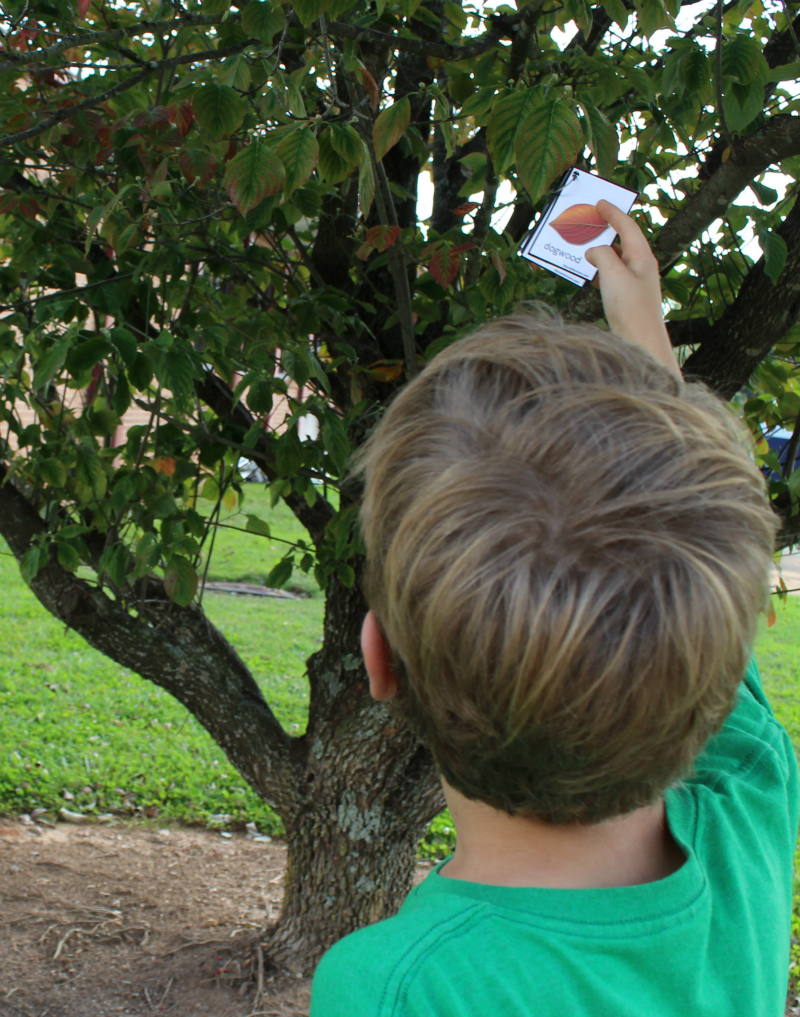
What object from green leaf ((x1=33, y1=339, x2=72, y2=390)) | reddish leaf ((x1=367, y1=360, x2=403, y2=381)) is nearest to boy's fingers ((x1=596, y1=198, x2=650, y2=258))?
reddish leaf ((x1=367, y1=360, x2=403, y2=381))

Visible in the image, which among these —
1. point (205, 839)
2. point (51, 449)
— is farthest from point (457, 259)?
point (205, 839)

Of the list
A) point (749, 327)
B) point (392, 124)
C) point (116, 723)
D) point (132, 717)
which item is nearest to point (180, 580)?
point (392, 124)

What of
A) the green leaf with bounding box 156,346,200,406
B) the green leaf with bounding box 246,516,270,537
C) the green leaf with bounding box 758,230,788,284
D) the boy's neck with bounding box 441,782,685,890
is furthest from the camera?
the green leaf with bounding box 246,516,270,537

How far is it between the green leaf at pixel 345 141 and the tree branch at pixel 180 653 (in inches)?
68.5

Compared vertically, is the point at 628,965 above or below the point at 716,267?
below

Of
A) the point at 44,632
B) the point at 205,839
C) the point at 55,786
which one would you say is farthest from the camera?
the point at 44,632

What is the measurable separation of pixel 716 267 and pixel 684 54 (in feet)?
2.73

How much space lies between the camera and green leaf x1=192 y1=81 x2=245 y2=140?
1575 millimetres

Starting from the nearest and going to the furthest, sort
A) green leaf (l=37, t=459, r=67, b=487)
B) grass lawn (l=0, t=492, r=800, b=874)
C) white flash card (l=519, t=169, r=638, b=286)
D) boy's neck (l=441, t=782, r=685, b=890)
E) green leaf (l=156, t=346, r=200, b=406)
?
boy's neck (l=441, t=782, r=685, b=890), white flash card (l=519, t=169, r=638, b=286), green leaf (l=156, t=346, r=200, b=406), green leaf (l=37, t=459, r=67, b=487), grass lawn (l=0, t=492, r=800, b=874)

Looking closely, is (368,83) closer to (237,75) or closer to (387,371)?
(237,75)

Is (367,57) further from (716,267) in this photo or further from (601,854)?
(601,854)

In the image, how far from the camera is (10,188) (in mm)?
2479

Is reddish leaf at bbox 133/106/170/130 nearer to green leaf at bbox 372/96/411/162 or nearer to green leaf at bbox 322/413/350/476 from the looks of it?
green leaf at bbox 372/96/411/162

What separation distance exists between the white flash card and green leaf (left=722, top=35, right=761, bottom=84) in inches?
15.0
